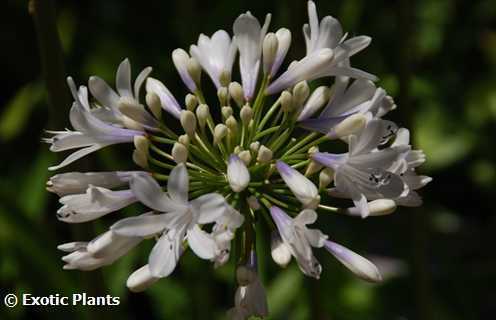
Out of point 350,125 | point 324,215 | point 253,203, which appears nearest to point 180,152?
point 253,203

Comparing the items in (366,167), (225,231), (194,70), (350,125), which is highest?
(194,70)

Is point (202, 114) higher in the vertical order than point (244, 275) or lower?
higher

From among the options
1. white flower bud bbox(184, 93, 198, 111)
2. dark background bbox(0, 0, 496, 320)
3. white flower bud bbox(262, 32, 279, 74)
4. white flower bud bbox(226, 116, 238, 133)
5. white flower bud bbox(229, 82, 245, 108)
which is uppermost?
white flower bud bbox(262, 32, 279, 74)

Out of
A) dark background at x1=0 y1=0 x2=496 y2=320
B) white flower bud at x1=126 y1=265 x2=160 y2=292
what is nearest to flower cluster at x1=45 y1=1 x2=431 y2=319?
white flower bud at x1=126 y1=265 x2=160 y2=292

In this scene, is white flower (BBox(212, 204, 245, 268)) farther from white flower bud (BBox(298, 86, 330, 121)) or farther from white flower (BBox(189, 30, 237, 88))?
white flower (BBox(189, 30, 237, 88))

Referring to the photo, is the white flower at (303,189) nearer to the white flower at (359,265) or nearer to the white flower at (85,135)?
the white flower at (359,265)

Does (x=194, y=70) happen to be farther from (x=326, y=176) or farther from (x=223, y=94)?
(x=326, y=176)

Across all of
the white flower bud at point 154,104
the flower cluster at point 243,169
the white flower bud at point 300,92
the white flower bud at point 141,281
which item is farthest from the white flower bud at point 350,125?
the white flower bud at point 141,281

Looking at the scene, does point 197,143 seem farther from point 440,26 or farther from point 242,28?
point 440,26
